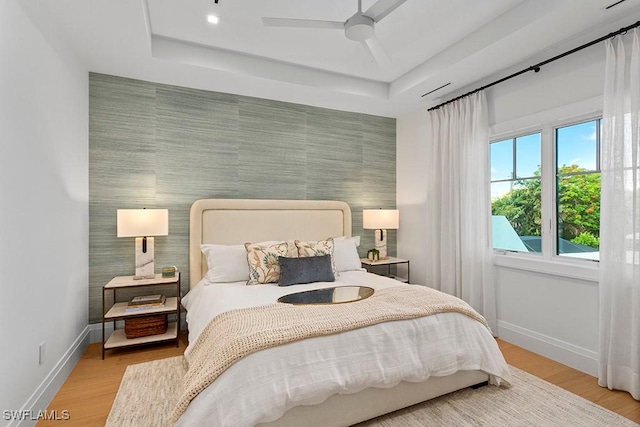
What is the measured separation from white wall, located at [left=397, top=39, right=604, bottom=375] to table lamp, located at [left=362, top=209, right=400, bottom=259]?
1.36 metres

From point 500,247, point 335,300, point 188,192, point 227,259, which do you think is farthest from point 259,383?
point 500,247

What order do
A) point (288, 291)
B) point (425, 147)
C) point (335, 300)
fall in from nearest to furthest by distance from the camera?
point (335, 300), point (288, 291), point (425, 147)

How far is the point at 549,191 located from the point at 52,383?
169 inches

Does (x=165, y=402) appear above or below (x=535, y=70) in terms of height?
below

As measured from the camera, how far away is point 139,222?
3041mm

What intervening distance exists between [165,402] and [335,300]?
4.41ft

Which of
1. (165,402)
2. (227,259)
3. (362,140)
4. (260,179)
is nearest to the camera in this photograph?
(165,402)

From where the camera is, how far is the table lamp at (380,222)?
421 cm

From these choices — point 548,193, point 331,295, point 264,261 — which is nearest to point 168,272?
point 264,261

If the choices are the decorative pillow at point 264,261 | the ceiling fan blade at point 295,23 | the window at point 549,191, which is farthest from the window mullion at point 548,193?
the decorative pillow at point 264,261

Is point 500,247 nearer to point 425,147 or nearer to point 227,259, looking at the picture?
point 425,147

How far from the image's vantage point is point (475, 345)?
227 cm

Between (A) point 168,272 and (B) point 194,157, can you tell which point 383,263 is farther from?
(B) point 194,157

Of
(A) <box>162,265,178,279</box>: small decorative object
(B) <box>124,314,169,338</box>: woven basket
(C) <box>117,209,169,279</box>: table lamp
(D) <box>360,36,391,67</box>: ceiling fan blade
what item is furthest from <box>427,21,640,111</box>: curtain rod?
(B) <box>124,314,169,338</box>: woven basket
